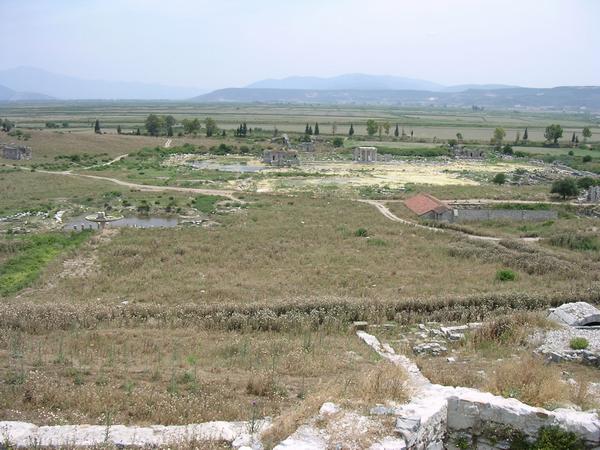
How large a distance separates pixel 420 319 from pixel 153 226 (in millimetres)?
22177

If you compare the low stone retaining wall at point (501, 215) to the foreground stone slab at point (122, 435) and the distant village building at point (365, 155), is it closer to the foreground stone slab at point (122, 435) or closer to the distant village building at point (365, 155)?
the foreground stone slab at point (122, 435)

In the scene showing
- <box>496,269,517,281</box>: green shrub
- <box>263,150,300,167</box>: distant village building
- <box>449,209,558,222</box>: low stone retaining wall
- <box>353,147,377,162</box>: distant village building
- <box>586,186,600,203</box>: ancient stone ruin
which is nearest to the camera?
<box>496,269,517,281</box>: green shrub

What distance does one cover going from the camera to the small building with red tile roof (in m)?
36.2

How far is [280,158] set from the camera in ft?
225

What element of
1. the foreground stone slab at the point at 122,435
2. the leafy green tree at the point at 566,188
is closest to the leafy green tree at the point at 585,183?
the leafy green tree at the point at 566,188

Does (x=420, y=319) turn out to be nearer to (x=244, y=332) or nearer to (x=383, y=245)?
(x=244, y=332)

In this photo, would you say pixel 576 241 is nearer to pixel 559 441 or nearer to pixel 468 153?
pixel 559 441

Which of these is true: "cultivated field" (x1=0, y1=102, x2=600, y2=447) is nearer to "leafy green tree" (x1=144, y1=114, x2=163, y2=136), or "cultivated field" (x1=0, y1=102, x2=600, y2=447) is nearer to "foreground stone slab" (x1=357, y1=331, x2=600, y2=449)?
"foreground stone slab" (x1=357, y1=331, x2=600, y2=449)

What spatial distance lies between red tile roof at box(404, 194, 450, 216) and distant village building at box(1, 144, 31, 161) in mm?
51441

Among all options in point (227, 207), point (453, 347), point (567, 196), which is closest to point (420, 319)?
point (453, 347)

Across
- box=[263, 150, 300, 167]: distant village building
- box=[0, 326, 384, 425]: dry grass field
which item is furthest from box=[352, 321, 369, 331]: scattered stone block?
box=[263, 150, 300, 167]: distant village building

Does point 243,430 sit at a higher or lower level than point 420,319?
higher

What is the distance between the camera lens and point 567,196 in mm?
45594

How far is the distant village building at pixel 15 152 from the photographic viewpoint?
6738cm
